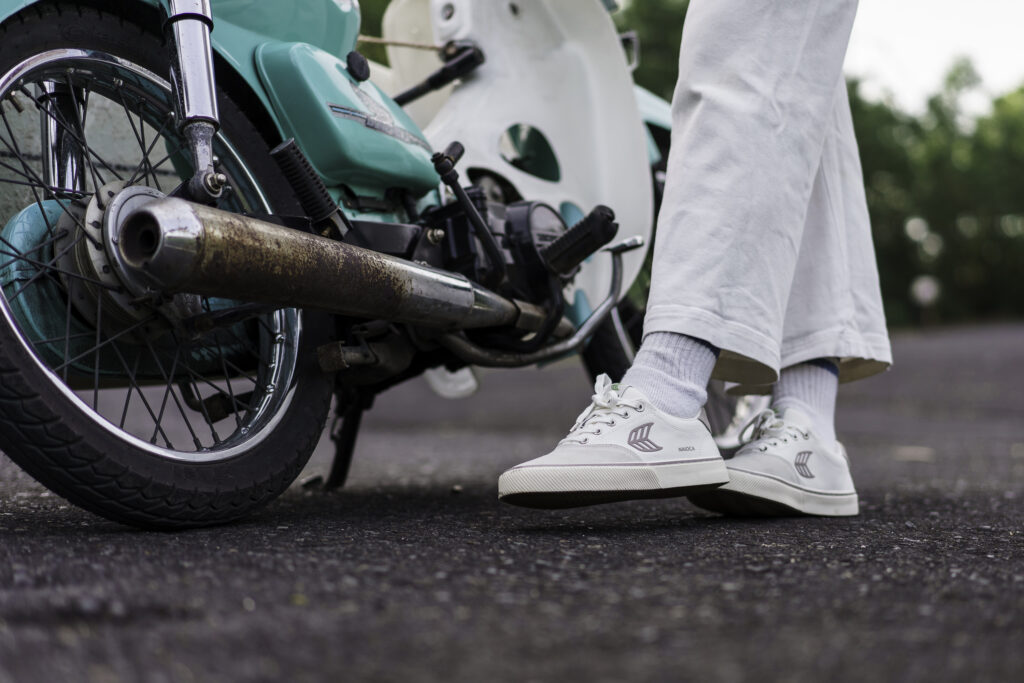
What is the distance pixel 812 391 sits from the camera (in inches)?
68.1

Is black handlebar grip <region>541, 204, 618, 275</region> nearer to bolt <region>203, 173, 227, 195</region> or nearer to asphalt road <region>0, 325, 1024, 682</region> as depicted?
asphalt road <region>0, 325, 1024, 682</region>

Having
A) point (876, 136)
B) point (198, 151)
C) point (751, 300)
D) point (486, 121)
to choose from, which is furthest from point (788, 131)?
point (876, 136)

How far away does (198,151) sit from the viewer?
1258mm

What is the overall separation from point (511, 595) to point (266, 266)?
0.50 m

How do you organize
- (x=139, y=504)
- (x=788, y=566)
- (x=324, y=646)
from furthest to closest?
(x=139, y=504) < (x=788, y=566) < (x=324, y=646)

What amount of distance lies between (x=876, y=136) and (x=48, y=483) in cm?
2985

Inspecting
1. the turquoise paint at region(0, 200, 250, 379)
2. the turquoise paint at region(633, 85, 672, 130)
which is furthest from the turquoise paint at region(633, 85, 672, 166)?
the turquoise paint at region(0, 200, 250, 379)

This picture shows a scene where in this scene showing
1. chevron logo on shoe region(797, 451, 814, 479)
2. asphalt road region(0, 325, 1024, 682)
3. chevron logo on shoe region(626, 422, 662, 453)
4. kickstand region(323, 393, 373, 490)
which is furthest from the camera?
kickstand region(323, 393, 373, 490)

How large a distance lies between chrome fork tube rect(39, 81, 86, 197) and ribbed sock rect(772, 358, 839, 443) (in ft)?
3.74

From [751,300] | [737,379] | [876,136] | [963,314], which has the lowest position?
[737,379]

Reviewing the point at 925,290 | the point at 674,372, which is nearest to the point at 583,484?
the point at 674,372

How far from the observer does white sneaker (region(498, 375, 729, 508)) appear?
1.30 metres

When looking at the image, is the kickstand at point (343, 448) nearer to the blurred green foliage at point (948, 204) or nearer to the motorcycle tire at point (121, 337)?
the motorcycle tire at point (121, 337)

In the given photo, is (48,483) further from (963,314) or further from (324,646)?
(963,314)
